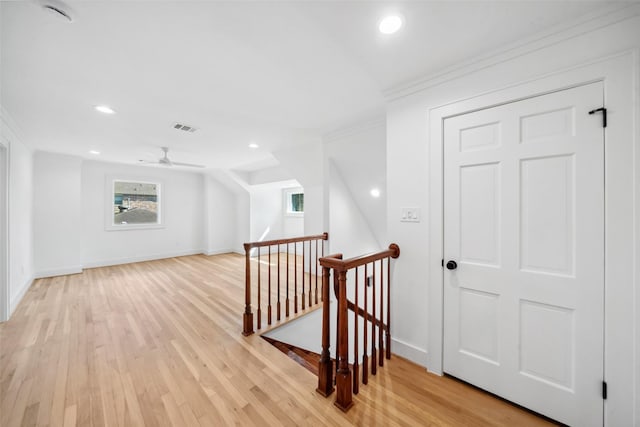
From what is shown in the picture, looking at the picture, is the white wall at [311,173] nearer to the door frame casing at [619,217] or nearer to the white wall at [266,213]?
the white wall at [266,213]

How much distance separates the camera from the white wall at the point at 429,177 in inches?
47.1

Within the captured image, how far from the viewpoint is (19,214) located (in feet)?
10.9

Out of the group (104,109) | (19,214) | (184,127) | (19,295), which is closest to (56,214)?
(19,214)

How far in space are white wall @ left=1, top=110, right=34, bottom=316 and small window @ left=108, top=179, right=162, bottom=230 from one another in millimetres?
1367

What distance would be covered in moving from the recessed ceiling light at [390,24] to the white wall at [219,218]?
6362mm

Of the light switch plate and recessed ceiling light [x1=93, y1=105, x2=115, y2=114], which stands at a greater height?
recessed ceiling light [x1=93, y1=105, x2=115, y2=114]

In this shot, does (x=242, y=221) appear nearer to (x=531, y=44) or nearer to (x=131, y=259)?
(x=131, y=259)

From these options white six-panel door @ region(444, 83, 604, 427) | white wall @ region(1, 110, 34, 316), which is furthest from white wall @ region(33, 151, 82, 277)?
white six-panel door @ region(444, 83, 604, 427)

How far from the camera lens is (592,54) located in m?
1.28

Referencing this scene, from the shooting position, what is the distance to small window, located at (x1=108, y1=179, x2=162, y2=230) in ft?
17.9

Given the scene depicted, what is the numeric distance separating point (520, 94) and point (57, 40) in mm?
2974

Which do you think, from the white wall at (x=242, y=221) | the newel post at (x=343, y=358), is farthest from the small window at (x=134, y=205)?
the newel post at (x=343, y=358)

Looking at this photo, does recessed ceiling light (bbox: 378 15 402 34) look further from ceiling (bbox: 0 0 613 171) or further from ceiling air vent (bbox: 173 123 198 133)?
ceiling air vent (bbox: 173 123 198 133)

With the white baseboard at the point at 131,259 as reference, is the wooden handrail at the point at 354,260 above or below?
above
